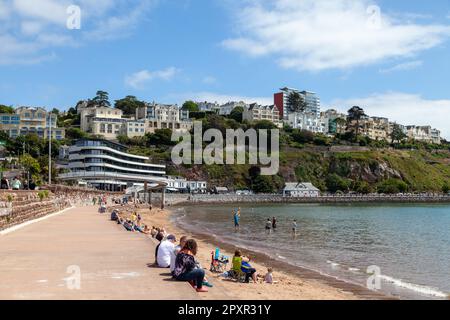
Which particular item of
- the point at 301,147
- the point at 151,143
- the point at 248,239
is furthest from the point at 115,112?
the point at 248,239

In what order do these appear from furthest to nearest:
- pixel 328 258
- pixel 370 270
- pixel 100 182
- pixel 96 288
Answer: pixel 100 182
pixel 328 258
pixel 370 270
pixel 96 288

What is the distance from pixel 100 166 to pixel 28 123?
4640 cm

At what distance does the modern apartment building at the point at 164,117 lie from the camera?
7106 inches

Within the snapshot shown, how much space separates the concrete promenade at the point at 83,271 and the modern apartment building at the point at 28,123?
14599 centimetres

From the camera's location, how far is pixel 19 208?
2916 centimetres

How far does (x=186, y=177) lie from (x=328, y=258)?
127 meters

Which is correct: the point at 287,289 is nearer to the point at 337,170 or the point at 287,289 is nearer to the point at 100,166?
the point at 100,166

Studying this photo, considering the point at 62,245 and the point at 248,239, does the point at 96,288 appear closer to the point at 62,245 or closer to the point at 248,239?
the point at 62,245

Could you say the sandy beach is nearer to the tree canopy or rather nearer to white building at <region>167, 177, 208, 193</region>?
white building at <region>167, 177, 208, 193</region>

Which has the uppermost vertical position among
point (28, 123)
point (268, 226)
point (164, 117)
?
point (164, 117)

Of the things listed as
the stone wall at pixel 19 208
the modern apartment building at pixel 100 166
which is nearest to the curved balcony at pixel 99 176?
the modern apartment building at pixel 100 166

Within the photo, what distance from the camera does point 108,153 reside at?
132750mm

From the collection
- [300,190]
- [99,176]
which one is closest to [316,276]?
[99,176]

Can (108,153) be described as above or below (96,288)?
above
